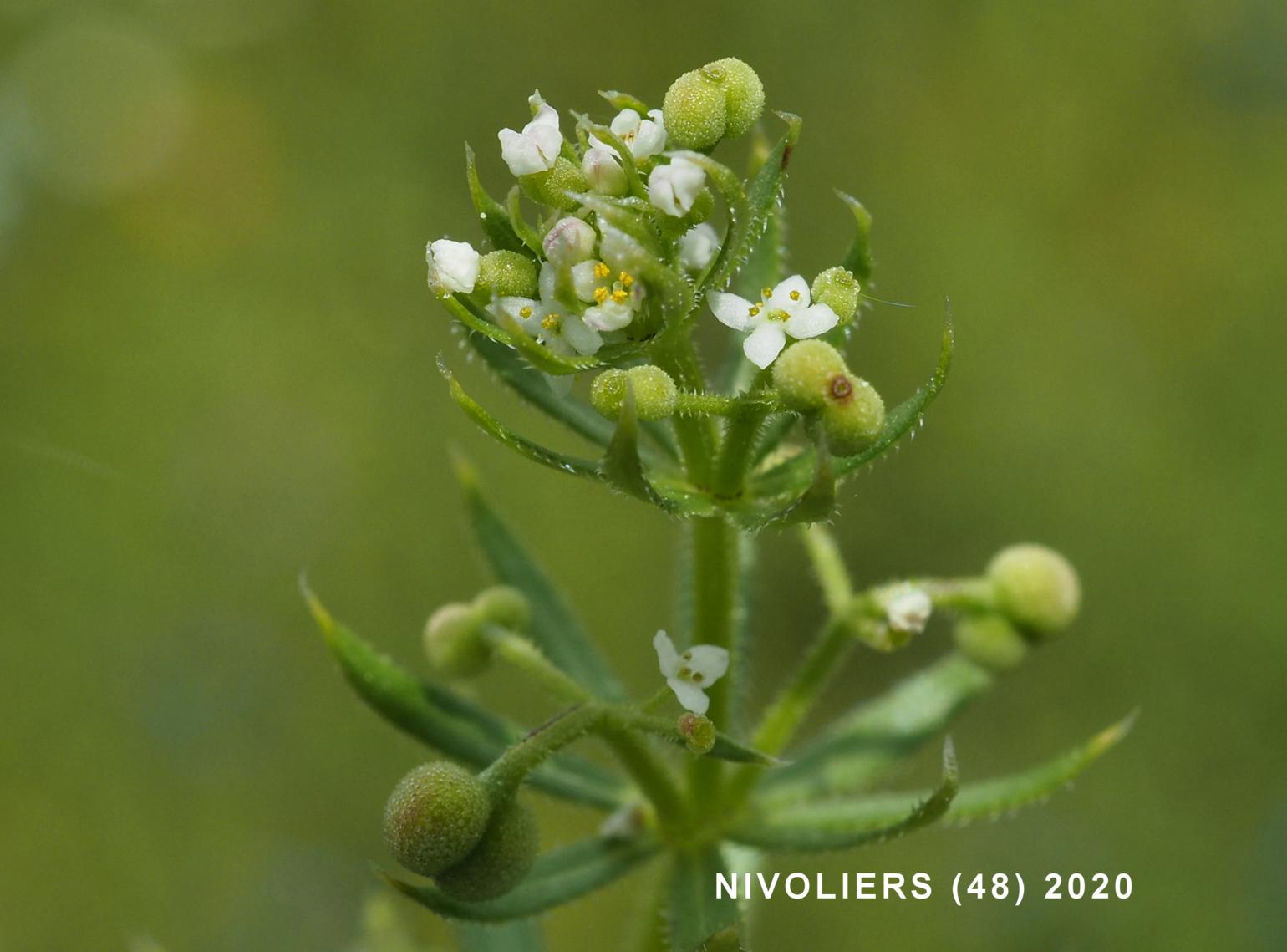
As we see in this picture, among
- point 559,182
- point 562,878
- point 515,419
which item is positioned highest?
point 559,182

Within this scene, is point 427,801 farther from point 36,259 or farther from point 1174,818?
point 36,259

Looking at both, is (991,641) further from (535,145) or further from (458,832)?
(535,145)

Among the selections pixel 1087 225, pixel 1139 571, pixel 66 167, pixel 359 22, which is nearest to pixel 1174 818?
pixel 1139 571

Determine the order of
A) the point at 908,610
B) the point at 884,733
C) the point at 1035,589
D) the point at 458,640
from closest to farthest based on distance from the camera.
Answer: the point at 908,610 → the point at 458,640 → the point at 1035,589 → the point at 884,733

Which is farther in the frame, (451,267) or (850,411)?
(451,267)

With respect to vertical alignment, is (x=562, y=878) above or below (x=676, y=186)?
below

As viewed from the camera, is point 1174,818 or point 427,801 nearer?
point 427,801

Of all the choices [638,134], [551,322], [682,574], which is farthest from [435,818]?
[638,134]
